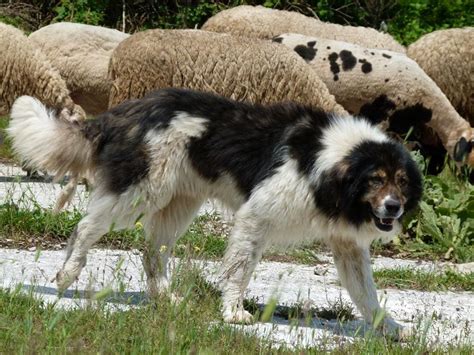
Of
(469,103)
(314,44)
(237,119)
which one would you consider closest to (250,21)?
Answer: (314,44)

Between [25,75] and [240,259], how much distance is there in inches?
247

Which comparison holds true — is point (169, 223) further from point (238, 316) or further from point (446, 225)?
point (446, 225)

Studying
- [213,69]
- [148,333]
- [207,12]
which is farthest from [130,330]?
[207,12]

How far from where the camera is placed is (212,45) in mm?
10961

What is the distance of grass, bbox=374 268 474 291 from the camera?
25.5ft

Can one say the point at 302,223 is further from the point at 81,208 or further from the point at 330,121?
the point at 81,208

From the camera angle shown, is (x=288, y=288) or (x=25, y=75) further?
(x=25, y=75)

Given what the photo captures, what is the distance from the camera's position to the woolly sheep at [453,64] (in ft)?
43.9

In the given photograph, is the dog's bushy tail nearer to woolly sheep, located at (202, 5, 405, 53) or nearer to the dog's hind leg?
the dog's hind leg

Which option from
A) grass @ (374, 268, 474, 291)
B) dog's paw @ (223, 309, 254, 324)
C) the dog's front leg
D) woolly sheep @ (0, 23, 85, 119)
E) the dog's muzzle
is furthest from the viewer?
woolly sheep @ (0, 23, 85, 119)

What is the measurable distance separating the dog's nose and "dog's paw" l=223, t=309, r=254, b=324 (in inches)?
37.0

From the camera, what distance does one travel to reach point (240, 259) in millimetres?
6309

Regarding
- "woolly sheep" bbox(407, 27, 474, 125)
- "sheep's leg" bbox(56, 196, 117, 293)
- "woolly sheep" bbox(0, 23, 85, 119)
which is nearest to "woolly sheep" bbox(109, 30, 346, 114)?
"woolly sheep" bbox(0, 23, 85, 119)

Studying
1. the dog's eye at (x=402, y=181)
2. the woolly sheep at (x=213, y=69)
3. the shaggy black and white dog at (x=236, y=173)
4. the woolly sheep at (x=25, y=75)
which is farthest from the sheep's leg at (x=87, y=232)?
the woolly sheep at (x=25, y=75)
